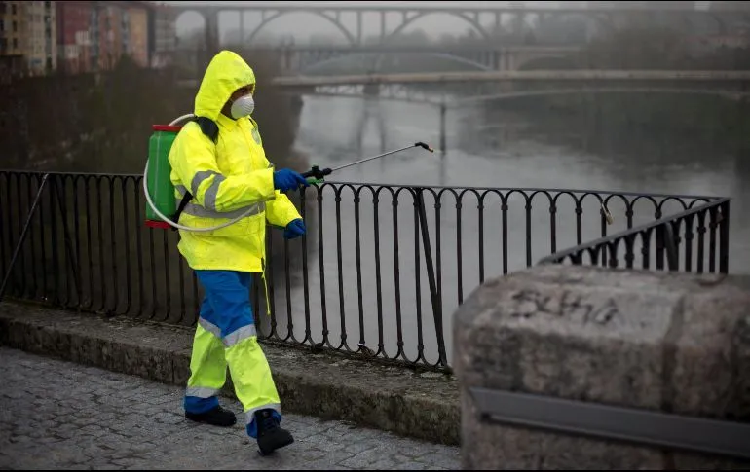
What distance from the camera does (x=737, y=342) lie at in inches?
104


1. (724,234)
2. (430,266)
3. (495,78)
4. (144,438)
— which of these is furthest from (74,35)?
(724,234)

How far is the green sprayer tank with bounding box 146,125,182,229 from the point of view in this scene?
15.1 ft

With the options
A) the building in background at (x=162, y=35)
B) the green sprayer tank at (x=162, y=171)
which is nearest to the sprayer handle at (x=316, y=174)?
the green sprayer tank at (x=162, y=171)

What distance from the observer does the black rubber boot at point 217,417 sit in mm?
4797

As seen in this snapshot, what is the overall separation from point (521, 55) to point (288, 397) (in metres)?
72.1

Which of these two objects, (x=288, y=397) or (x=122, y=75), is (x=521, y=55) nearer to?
(x=122, y=75)

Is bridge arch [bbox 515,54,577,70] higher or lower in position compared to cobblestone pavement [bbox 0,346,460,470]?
higher

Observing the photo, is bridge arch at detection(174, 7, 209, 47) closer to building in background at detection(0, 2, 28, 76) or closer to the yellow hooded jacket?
building in background at detection(0, 2, 28, 76)

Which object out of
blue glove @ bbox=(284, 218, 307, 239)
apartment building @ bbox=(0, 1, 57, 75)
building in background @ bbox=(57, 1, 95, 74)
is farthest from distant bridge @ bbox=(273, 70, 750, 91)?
blue glove @ bbox=(284, 218, 307, 239)

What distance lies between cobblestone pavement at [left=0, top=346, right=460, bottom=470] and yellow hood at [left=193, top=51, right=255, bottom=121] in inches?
50.4

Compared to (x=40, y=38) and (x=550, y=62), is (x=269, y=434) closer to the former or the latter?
(x=40, y=38)

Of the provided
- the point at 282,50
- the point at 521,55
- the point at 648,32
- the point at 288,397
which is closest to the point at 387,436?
the point at 288,397

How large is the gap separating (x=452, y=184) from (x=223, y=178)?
6036 centimetres

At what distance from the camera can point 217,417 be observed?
4.82 meters
